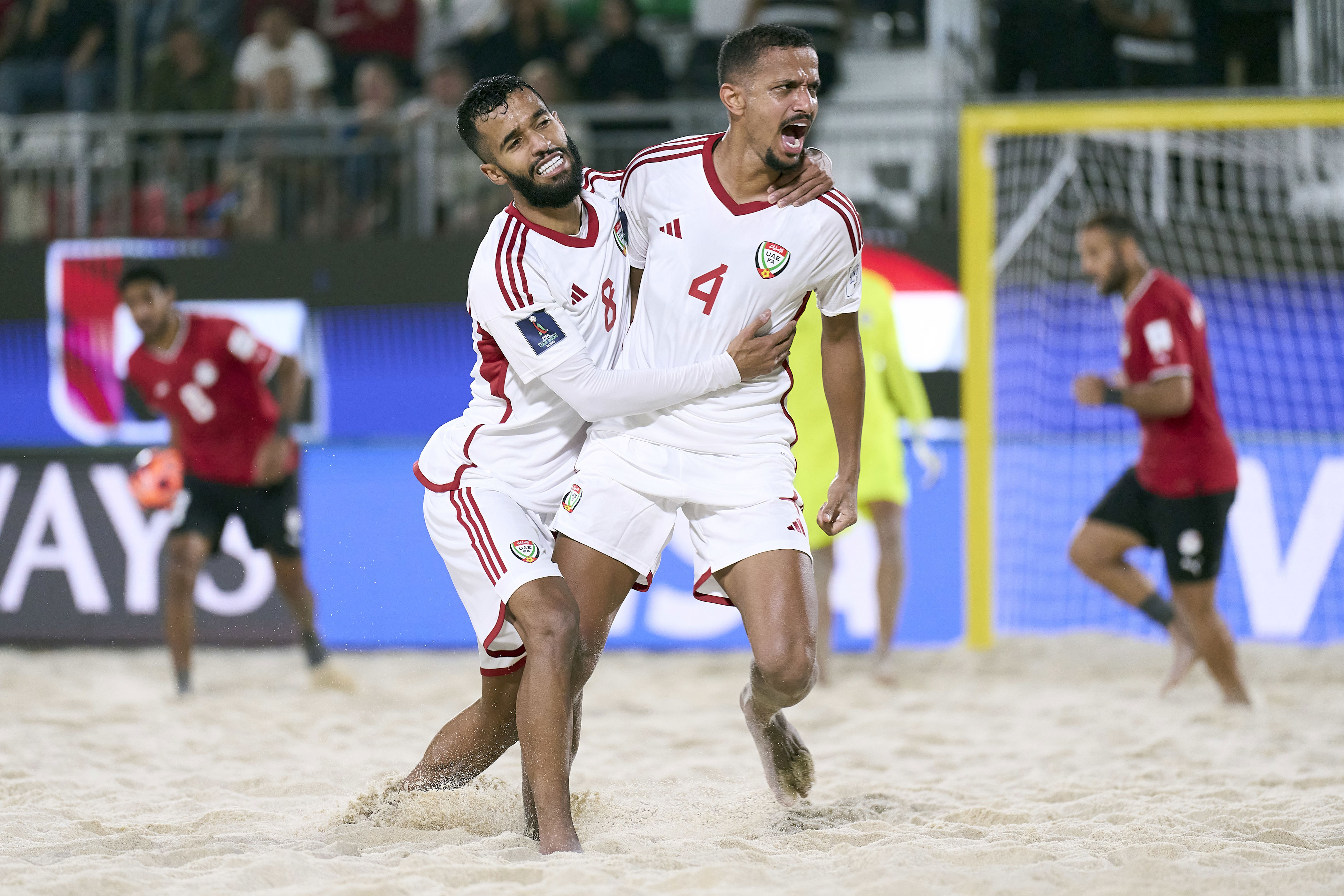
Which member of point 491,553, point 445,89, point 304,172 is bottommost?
point 491,553

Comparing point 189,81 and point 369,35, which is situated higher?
point 369,35

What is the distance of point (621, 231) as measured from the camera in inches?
157

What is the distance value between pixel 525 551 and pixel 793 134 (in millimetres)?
1362

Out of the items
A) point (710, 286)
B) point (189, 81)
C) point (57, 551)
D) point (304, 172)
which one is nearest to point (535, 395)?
point (710, 286)

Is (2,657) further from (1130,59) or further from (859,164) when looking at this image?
(1130,59)

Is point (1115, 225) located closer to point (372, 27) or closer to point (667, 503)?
point (667, 503)

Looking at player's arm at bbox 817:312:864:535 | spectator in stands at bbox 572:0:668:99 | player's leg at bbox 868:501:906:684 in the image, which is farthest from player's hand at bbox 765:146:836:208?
spectator in stands at bbox 572:0:668:99

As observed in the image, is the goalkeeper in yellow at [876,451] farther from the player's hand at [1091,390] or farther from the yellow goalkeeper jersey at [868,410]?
the player's hand at [1091,390]

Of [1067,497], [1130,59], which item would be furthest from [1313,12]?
[1067,497]

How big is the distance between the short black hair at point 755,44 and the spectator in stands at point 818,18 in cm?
685

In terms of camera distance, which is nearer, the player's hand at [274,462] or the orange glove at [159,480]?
the player's hand at [274,462]

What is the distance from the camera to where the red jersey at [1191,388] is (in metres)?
6.39

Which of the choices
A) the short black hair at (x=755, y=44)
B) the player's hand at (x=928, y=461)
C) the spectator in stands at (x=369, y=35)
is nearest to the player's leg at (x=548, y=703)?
the short black hair at (x=755, y=44)

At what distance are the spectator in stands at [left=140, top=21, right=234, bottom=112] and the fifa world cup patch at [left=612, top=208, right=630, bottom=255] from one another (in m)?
7.76
